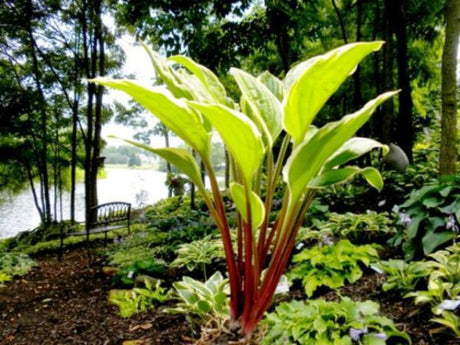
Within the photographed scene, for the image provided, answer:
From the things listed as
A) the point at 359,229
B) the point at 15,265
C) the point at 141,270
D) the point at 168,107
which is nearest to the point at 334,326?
the point at 168,107

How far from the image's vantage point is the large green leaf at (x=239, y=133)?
687mm

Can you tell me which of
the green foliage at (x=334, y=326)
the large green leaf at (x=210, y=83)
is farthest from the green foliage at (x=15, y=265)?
the large green leaf at (x=210, y=83)

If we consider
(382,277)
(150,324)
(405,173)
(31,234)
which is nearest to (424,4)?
(405,173)

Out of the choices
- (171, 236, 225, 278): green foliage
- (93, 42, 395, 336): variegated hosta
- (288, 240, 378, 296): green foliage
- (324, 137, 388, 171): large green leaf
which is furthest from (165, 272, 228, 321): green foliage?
(171, 236, 225, 278): green foliage

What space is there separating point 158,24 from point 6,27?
586cm

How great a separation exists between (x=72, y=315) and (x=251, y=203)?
2.60 metres

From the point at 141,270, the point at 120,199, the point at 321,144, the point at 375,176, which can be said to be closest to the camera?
A: the point at 321,144

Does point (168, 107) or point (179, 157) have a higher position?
point (168, 107)

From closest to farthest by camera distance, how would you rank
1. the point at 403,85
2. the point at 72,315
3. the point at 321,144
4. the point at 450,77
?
the point at 321,144
the point at 450,77
the point at 72,315
the point at 403,85

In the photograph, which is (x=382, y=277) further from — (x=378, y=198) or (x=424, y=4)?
(x=424, y=4)

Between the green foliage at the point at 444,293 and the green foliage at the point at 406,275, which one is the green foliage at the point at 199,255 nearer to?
the green foliage at the point at 406,275

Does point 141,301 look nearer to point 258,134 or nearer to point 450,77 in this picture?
point 258,134

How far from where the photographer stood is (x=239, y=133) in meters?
0.74

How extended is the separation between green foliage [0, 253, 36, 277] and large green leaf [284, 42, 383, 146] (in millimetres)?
5106
